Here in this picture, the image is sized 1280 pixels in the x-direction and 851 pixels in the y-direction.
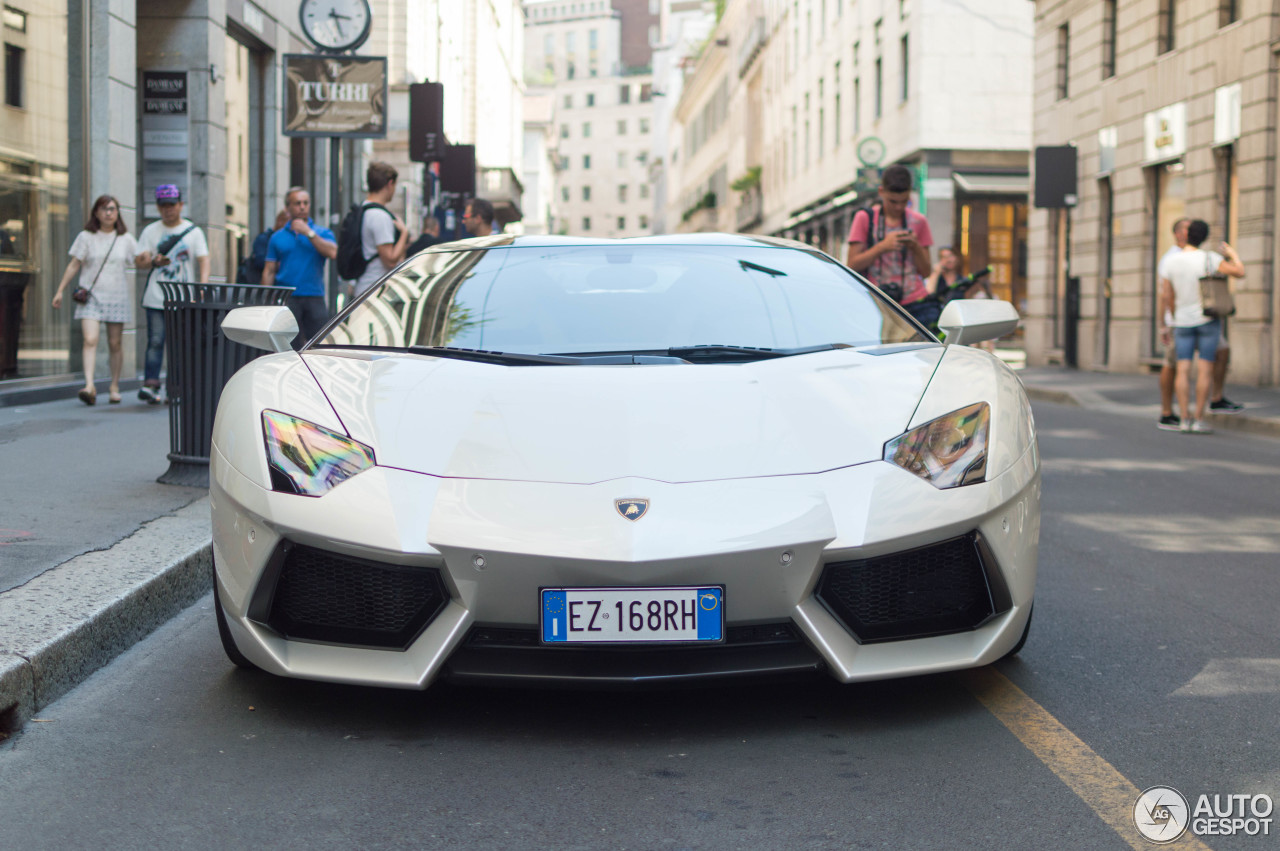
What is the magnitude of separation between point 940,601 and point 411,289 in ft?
6.62

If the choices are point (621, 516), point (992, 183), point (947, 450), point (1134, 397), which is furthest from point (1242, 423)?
point (992, 183)

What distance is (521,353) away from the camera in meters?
4.09

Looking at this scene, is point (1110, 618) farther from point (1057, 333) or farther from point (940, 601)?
point (1057, 333)

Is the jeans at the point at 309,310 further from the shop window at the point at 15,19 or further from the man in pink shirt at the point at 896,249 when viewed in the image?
the man in pink shirt at the point at 896,249

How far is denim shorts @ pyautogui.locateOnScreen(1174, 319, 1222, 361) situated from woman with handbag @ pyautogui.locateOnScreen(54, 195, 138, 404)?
9085 mm

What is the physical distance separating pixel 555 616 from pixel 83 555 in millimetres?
2403

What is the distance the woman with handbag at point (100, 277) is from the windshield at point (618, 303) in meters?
7.86

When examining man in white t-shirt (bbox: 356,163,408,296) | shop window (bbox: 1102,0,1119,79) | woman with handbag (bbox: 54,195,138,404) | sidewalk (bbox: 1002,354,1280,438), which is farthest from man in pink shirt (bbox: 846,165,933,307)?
shop window (bbox: 1102,0,1119,79)

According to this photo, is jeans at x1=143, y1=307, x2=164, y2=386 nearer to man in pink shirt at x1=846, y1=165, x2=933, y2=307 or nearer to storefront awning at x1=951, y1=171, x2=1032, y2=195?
man in pink shirt at x1=846, y1=165, x2=933, y2=307

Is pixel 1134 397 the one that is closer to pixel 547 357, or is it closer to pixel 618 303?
pixel 618 303

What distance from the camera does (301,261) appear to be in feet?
36.4

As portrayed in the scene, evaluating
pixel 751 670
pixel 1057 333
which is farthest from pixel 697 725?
pixel 1057 333

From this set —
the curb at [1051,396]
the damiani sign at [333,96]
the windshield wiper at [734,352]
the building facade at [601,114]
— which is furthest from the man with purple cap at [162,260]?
the building facade at [601,114]

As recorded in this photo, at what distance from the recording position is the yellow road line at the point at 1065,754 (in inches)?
114
